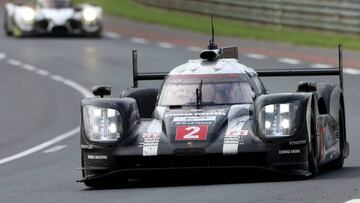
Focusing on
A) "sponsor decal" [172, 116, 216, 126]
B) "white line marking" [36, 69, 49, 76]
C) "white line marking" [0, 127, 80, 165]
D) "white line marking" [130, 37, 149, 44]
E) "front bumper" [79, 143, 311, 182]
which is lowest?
"white line marking" [36, 69, 49, 76]

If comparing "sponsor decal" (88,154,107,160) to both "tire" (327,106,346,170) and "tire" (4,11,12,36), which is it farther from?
"tire" (4,11,12,36)

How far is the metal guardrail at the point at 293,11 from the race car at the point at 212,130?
2152 cm

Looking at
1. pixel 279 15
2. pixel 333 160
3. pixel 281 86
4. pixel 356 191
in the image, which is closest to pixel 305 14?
pixel 279 15

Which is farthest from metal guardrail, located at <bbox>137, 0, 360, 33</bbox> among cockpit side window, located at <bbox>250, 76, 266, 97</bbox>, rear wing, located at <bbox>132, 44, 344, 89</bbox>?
cockpit side window, located at <bbox>250, 76, 266, 97</bbox>

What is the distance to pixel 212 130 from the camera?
12.3 metres

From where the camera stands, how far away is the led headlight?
38.3 m

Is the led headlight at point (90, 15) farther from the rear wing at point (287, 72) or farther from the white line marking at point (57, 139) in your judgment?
the rear wing at point (287, 72)

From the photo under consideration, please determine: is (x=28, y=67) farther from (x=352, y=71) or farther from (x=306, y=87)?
(x=306, y=87)

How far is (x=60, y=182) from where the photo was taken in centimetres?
1323

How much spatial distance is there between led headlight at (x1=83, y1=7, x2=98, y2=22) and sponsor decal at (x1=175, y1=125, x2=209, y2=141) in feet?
85.7

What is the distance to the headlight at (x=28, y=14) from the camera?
3866 cm

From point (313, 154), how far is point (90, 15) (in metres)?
26.4

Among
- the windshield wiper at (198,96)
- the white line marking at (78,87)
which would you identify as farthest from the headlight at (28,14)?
the windshield wiper at (198,96)

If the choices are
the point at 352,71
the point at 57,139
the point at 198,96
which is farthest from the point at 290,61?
the point at 198,96
